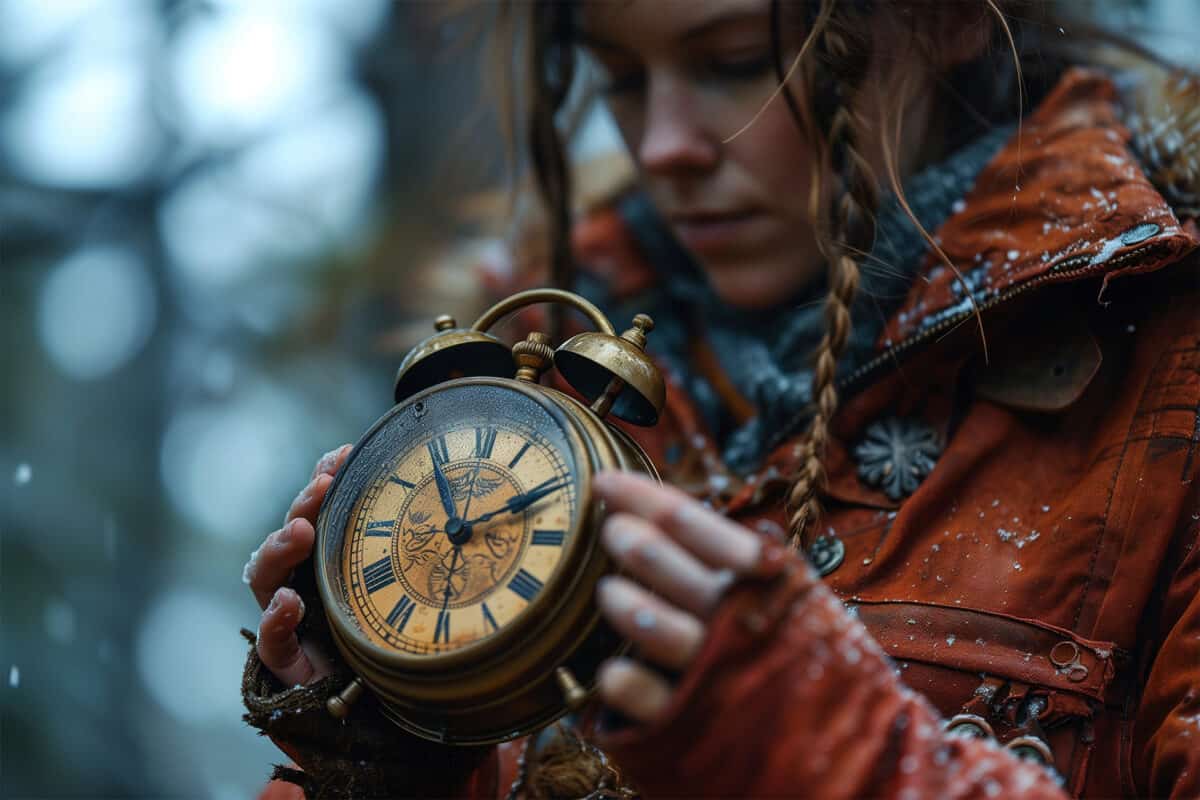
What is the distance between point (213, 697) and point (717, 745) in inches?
126

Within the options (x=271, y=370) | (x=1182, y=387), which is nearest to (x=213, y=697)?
(x=271, y=370)

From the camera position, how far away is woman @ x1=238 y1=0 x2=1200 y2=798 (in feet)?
3.89

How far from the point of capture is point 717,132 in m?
2.12

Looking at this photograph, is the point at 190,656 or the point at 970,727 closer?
the point at 970,727

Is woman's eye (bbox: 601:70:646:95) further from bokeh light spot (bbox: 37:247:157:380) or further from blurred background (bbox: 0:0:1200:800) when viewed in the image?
bokeh light spot (bbox: 37:247:157:380)

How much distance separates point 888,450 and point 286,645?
101cm

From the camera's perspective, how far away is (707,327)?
97.8 inches

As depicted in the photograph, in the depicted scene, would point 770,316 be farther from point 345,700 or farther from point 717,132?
point 345,700

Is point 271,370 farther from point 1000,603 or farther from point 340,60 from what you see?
point 1000,603

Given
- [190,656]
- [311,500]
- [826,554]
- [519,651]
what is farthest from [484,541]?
[190,656]

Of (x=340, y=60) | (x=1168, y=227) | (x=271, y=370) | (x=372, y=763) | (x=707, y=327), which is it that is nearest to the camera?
(x=372, y=763)

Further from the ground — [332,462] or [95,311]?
[95,311]

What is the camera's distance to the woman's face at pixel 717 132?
2.05 meters

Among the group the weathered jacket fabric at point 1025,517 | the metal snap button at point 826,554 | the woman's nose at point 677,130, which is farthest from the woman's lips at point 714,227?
the metal snap button at point 826,554
